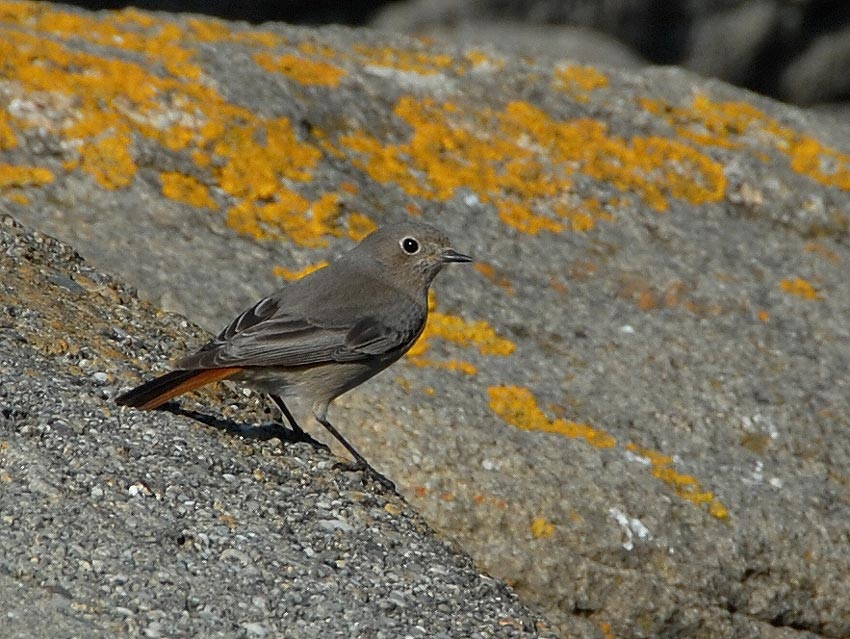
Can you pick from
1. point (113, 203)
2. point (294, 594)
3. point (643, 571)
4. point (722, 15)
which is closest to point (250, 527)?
point (294, 594)

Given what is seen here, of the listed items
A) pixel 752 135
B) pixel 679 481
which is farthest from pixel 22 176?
pixel 752 135

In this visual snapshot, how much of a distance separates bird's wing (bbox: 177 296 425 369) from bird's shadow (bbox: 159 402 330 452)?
246mm

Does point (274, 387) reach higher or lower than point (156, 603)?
lower

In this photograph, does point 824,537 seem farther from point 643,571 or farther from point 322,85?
point 322,85

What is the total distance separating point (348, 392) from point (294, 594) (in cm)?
217

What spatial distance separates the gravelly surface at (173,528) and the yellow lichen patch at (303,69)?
103 inches

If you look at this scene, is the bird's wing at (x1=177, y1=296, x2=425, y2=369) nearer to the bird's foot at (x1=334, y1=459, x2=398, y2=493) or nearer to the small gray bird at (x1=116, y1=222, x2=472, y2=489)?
the small gray bird at (x1=116, y1=222, x2=472, y2=489)

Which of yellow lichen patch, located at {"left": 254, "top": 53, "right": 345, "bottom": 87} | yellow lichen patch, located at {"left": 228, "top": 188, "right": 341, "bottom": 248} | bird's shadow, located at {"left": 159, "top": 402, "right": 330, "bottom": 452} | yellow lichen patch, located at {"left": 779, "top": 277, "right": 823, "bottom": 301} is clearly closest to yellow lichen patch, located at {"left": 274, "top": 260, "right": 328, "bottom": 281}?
yellow lichen patch, located at {"left": 228, "top": 188, "right": 341, "bottom": 248}

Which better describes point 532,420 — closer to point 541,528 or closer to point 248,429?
point 541,528

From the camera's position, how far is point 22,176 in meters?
7.20

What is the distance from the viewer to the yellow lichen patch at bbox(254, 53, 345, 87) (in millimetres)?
8484

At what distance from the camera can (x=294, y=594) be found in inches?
189

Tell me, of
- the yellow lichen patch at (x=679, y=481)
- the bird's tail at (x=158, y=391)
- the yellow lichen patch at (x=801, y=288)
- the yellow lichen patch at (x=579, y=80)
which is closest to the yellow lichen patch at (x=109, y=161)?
the bird's tail at (x=158, y=391)

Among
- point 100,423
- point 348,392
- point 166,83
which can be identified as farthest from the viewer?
point 166,83
